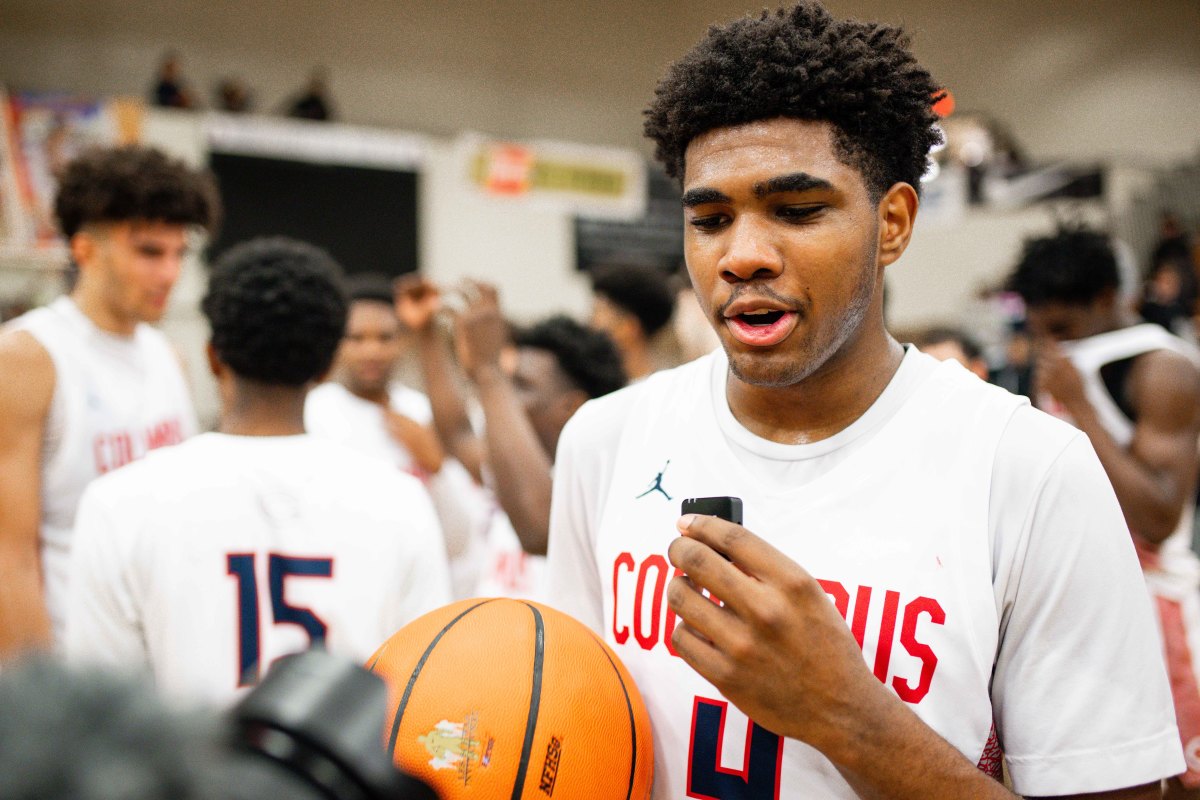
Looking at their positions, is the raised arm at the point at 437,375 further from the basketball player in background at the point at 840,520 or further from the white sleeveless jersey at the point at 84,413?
the basketball player in background at the point at 840,520

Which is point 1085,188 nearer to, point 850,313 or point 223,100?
point 223,100

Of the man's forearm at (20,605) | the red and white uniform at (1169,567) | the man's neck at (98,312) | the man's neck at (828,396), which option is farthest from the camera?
the man's neck at (98,312)

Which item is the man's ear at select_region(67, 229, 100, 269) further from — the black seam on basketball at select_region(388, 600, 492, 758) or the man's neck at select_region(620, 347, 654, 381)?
the man's neck at select_region(620, 347, 654, 381)

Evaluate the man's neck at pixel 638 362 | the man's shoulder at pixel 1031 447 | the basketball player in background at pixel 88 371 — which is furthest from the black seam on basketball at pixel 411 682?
the man's neck at pixel 638 362

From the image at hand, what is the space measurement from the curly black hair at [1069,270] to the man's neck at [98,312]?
3239mm

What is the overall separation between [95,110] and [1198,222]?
1322 centimetres

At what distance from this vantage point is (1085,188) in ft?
43.3

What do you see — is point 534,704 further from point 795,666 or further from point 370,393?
point 370,393

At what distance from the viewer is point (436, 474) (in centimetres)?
402

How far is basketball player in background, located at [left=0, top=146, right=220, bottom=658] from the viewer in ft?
8.53

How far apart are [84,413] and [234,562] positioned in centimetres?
105

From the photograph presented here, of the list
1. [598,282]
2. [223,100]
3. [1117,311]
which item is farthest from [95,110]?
[1117,311]

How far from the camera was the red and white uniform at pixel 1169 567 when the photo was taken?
2.92 m

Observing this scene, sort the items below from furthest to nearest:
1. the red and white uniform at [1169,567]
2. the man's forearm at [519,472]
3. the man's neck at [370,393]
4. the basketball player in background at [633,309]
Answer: the basketball player in background at [633,309], the man's neck at [370,393], the red and white uniform at [1169,567], the man's forearm at [519,472]
